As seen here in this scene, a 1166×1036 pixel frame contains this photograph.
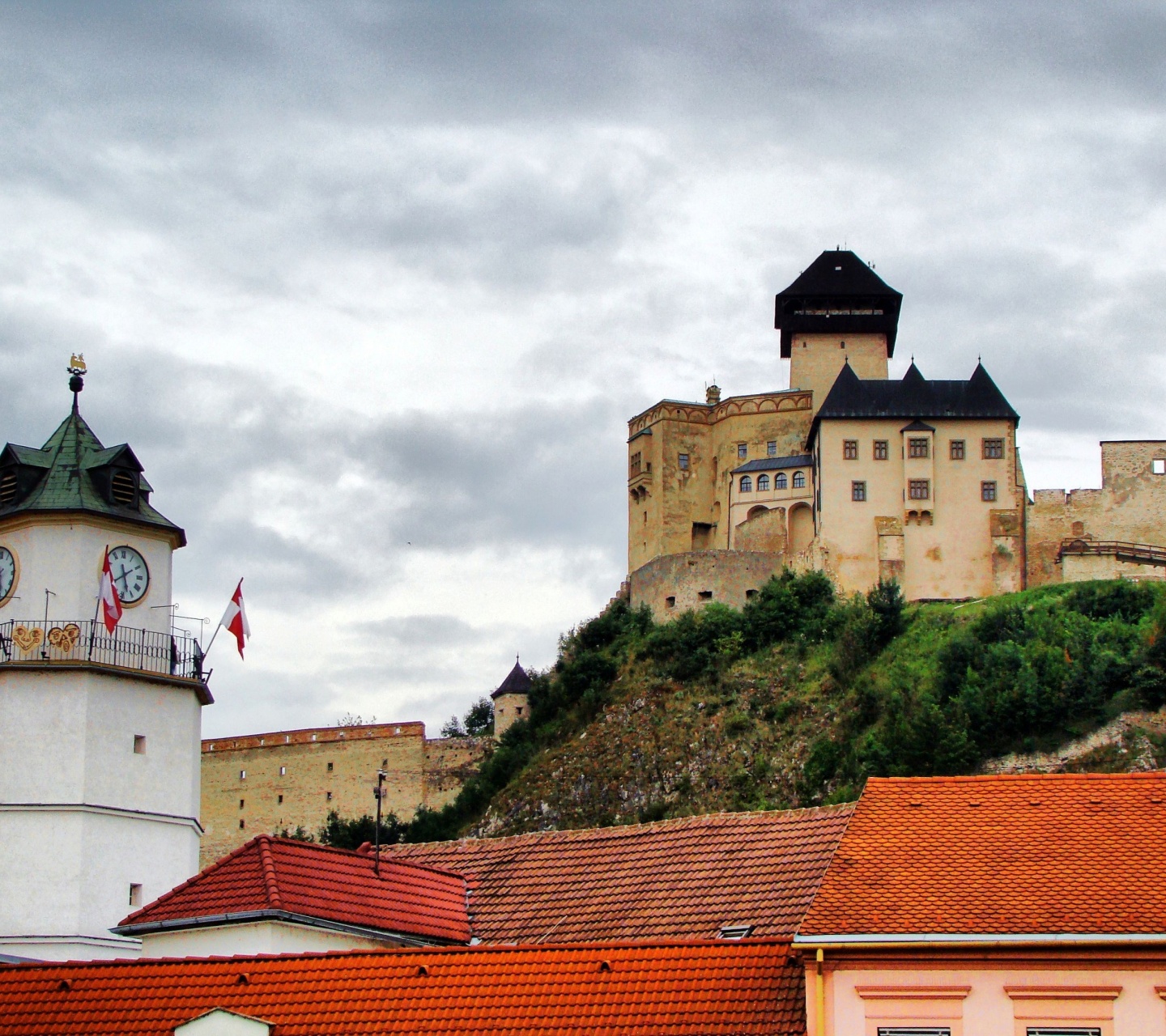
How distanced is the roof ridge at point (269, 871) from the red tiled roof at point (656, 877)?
3375 millimetres

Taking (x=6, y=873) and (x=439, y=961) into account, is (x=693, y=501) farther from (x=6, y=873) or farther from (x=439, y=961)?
(x=439, y=961)

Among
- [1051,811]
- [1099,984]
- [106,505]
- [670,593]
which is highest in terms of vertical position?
[670,593]

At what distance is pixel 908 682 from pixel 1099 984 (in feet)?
175

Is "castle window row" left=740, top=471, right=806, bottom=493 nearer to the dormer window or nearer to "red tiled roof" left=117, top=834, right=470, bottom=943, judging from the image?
the dormer window

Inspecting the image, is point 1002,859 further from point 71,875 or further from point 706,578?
point 706,578

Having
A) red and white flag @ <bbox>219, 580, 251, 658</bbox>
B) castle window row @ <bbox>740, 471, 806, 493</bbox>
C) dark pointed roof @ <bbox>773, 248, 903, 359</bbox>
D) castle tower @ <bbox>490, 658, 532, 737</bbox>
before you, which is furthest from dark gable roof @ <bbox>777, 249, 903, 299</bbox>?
red and white flag @ <bbox>219, 580, 251, 658</bbox>

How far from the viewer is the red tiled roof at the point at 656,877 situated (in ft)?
101

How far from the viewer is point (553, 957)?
86.9 feet

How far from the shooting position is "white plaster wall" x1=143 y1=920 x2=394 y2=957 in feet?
99.8

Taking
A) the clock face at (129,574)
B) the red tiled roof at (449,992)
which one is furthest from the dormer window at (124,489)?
the red tiled roof at (449,992)

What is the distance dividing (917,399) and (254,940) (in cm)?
6174

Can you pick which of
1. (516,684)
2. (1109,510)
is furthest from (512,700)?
(1109,510)

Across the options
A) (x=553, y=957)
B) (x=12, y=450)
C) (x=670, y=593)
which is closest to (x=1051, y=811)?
(x=553, y=957)

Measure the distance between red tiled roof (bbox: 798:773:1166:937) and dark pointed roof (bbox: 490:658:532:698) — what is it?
67629 mm
